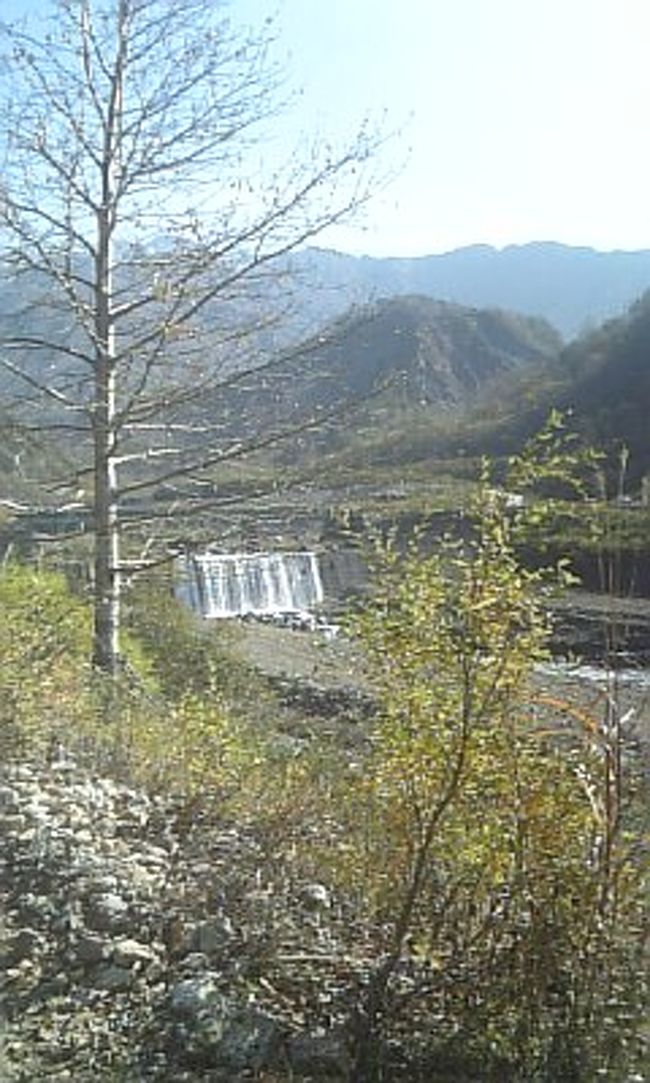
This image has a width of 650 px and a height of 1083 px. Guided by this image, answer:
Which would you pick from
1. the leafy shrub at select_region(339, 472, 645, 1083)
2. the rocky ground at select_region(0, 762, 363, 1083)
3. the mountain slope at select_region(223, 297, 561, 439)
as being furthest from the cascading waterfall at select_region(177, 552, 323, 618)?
the leafy shrub at select_region(339, 472, 645, 1083)

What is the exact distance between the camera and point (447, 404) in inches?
437

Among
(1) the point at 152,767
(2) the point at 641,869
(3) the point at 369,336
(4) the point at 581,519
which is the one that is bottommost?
(1) the point at 152,767

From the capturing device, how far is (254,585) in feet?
133

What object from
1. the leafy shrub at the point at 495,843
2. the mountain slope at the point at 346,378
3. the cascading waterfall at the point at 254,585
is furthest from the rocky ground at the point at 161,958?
the cascading waterfall at the point at 254,585

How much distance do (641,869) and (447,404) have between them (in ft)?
23.7

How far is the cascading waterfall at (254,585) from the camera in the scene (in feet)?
124

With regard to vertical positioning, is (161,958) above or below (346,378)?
below

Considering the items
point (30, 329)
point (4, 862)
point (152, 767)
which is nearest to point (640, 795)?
point (4, 862)

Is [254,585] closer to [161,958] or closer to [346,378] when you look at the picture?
[346,378]

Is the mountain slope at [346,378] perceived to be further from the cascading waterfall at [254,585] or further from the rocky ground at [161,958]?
the cascading waterfall at [254,585]

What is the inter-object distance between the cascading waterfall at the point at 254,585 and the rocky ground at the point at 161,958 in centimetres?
2894

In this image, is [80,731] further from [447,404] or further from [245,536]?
[447,404]

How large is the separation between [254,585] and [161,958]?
35.4 meters

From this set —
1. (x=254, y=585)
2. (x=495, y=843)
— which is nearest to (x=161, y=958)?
(x=495, y=843)
